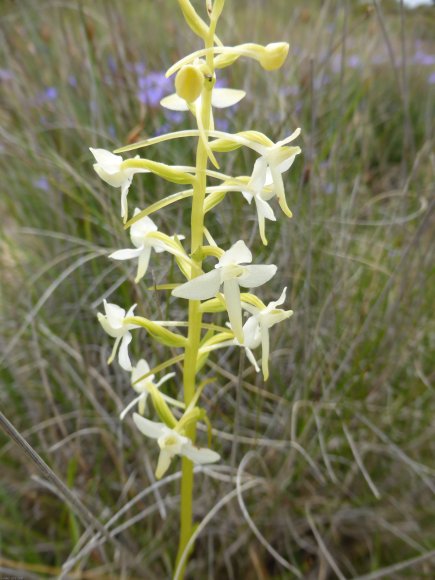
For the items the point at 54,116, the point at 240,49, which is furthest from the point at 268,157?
A: the point at 54,116

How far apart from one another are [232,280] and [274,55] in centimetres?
33

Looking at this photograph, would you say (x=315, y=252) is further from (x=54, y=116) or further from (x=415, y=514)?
(x=54, y=116)

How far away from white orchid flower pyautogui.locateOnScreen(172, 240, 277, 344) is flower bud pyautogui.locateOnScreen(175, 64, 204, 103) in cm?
21

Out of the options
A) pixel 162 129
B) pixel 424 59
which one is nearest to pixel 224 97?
pixel 162 129

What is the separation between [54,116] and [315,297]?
4.23ft

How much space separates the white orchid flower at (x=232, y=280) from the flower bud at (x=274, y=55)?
262 millimetres

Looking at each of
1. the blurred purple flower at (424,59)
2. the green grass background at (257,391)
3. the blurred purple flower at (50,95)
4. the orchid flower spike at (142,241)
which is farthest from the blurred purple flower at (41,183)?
the blurred purple flower at (424,59)

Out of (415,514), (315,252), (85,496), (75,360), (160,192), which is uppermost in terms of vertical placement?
(160,192)

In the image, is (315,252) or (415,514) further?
(315,252)

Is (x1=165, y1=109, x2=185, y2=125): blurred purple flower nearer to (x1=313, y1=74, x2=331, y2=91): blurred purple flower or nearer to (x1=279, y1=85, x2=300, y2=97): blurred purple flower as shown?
(x1=279, y1=85, x2=300, y2=97): blurred purple flower

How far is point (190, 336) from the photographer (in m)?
0.99

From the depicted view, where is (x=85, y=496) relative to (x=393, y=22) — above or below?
below

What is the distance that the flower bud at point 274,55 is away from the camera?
866 mm

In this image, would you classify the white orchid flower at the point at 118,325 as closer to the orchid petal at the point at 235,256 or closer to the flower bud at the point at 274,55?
the orchid petal at the point at 235,256
